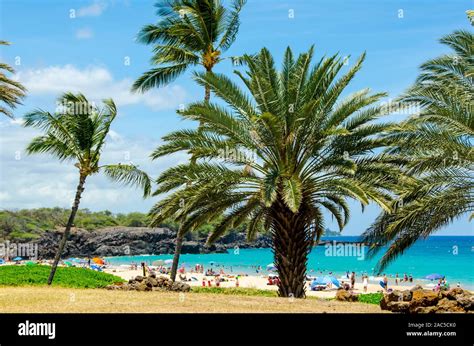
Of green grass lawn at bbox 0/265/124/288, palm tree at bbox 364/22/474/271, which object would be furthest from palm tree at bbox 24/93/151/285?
palm tree at bbox 364/22/474/271

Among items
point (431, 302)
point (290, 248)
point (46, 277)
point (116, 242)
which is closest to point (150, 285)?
point (290, 248)

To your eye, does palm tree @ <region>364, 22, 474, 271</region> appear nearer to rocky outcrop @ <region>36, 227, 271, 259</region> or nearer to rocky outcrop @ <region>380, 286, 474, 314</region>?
rocky outcrop @ <region>380, 286, 474, 314</region>

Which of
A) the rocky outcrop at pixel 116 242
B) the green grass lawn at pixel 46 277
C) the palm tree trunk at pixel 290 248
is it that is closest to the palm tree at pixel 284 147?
the palm tree trunk at pixel 290 248

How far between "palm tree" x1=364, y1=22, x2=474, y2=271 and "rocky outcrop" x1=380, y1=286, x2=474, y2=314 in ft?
8.48

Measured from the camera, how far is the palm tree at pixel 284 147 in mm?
18172

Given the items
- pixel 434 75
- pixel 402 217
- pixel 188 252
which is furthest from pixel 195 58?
pixel 188 252

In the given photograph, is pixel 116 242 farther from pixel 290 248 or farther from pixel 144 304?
pixel 144 304

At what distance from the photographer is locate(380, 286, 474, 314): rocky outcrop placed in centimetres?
1312

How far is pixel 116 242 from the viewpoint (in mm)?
111875

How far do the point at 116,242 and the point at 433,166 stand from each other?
101 metres

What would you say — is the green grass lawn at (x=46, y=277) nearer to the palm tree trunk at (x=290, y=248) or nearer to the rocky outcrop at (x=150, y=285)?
the rocky outcrop at (x=150, y=285)

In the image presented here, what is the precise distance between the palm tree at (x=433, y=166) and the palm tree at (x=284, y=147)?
4.76 feet

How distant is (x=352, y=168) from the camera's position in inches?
685
